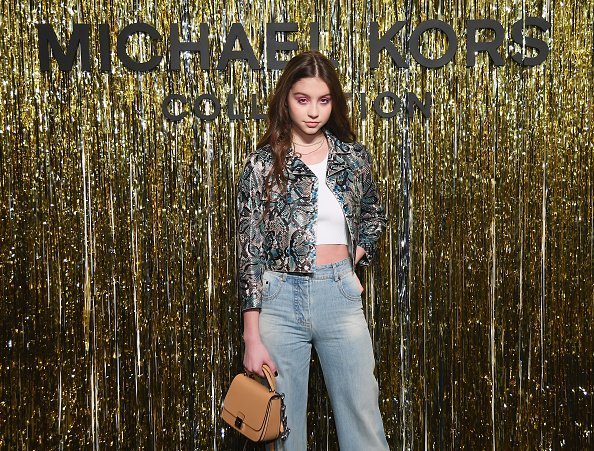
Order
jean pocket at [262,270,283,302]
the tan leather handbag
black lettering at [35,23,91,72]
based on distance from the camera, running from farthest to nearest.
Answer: black lettering at [35,23,91,72], jean pocket at [262,270,283,302], the tan leather handbag

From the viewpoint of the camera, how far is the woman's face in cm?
194

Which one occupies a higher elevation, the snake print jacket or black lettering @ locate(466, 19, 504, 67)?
black lettering @ locate(466, 19, 504, 67)

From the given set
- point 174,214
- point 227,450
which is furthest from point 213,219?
point 227,450

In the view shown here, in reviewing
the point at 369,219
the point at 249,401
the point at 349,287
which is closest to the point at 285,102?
the point at 369,219

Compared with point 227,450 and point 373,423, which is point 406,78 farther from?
point 227,450

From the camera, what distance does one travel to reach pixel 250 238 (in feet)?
6.27

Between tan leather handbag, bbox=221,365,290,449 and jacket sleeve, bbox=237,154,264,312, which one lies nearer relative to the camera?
tan leather handbag, bbox=221,365,290,449

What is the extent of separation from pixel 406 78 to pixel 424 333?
0.99 m

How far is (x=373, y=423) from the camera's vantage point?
1.92 m

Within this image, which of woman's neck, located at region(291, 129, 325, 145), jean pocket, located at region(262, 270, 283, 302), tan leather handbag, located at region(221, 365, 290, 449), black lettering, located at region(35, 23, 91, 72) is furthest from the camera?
black lettering, located at region(35, 23, 91, 72)

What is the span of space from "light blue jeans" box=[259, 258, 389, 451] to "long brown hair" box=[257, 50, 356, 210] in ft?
0.94

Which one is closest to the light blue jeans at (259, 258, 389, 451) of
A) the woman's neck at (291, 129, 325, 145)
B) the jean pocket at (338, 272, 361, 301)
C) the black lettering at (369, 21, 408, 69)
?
the jean pocket at (338, 272, 361, 301)

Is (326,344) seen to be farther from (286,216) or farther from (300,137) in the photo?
(300,137)

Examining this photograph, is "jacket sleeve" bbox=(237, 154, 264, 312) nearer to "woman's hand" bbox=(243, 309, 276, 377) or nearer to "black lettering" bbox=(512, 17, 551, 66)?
"woman's hand" bbox=(243, 309, 276, 377)
